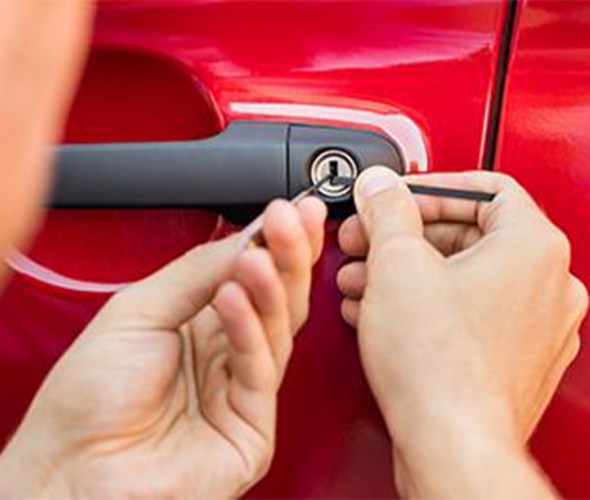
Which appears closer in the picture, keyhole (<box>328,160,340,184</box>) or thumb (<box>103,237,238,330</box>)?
thumb (<box>103,237,238,330</box>)

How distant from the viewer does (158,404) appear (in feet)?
3.92

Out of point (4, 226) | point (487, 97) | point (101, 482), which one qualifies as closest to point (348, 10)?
point (487, 97)

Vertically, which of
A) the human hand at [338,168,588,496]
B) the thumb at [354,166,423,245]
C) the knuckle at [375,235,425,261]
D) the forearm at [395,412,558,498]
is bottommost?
the forearm at [395,412,558,498]

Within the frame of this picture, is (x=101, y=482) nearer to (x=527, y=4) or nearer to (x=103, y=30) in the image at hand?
(x=103, y=30)

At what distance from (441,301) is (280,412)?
8.2 inches

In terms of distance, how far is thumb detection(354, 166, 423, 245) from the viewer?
3.95 feet

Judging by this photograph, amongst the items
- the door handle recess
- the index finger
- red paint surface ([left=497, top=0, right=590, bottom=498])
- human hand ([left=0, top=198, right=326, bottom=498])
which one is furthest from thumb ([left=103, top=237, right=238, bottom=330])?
red paint surface ([left=497, top=0, right=590, bottom=498])

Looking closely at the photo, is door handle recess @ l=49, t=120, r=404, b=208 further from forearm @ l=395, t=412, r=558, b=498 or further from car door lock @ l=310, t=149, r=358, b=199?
forearm @ l=395, t=412, r=558, b=498

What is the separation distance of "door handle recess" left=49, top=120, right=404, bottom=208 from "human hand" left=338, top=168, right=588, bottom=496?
0.05 metres

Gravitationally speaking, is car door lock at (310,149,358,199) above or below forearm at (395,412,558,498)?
above

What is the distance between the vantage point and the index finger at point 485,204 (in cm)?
122

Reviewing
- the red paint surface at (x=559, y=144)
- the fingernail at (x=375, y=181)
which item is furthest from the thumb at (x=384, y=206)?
the red paint surface at (x=559, y=144)

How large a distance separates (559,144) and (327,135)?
8.9 inches

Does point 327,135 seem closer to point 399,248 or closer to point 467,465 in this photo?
point 399,248
